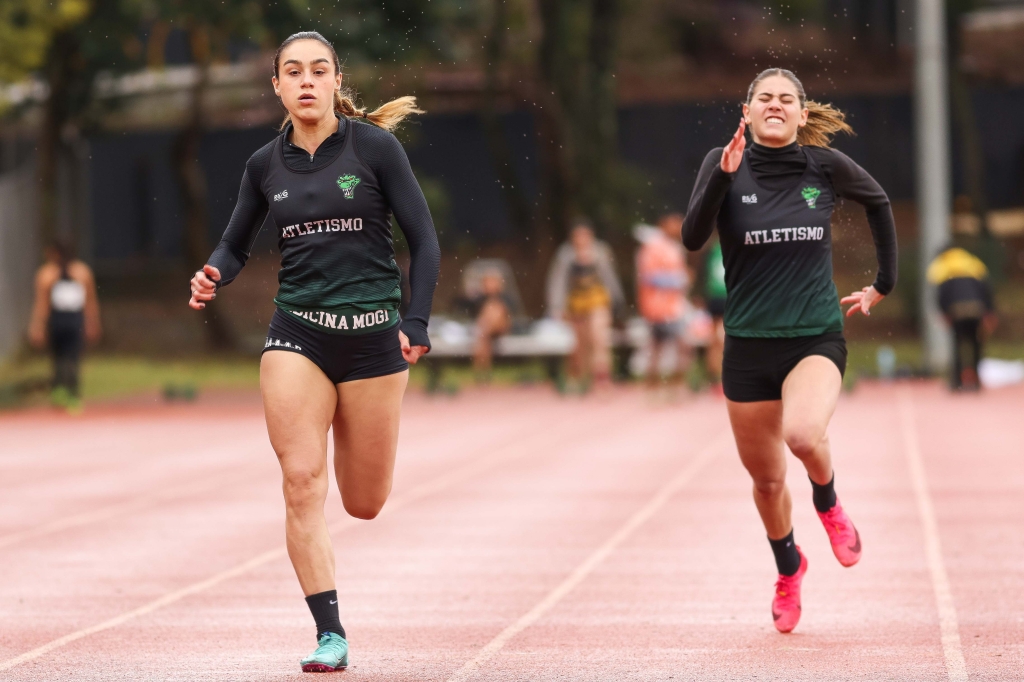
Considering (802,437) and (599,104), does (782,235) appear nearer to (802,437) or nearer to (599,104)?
(802,437)

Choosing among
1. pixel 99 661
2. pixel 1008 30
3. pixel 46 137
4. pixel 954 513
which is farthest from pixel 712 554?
pixel 1008 30

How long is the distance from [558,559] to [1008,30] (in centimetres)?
3963

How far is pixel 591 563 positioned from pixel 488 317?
15665mm

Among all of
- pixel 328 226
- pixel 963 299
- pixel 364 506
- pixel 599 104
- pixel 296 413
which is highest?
pixel 599 104

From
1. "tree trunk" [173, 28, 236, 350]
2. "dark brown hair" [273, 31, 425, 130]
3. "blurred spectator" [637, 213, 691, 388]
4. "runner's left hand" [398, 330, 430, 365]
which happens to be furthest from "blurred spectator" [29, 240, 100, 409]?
"runner's left hand" [398, 330, 430, 365]

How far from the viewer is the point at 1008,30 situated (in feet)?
151

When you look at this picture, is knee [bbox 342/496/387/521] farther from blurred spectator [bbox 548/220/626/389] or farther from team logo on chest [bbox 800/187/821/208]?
blurred spectator [bbox 548/220/626/389]

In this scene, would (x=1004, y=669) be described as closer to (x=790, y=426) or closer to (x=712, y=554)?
(x=790, y=426)

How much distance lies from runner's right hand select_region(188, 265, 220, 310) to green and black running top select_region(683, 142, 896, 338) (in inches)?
72.0

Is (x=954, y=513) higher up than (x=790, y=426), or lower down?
lower down

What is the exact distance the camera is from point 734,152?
664 centimetres

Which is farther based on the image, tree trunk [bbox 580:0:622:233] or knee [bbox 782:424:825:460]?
tree trunk [bbox 580:0:622:233]

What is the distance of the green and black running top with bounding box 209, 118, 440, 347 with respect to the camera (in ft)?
20.2

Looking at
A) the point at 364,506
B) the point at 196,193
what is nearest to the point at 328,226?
the point at 364,506
